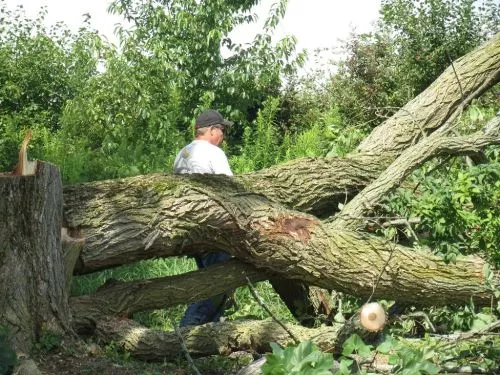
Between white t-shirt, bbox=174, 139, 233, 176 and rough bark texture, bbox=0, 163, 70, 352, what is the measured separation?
→ 1.71 meters

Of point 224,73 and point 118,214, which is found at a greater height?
point 224,73

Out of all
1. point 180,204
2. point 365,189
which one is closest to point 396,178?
point 365,189

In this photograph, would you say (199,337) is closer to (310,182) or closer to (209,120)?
(310,182)

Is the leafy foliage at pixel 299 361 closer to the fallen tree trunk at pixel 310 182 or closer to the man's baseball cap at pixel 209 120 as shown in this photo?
the fallen tree trunk at pixel 310 182

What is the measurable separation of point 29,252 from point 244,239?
154cm

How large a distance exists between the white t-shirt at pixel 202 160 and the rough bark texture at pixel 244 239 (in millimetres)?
659

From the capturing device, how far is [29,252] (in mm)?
5949

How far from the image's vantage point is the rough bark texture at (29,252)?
19.2ft

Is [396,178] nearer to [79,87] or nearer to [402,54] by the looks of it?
[402,54]

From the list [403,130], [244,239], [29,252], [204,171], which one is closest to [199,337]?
[244,239]

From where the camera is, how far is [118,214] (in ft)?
21.2

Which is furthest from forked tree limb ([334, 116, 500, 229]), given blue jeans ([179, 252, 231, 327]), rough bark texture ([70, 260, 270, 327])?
blue jeans ([179, 252, 231, 327])

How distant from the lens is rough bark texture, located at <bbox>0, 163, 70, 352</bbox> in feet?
19.2

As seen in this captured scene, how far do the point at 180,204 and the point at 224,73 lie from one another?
362 inches
